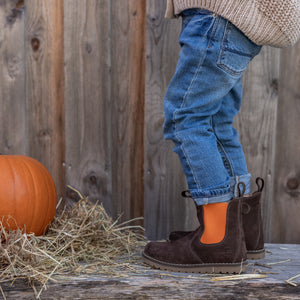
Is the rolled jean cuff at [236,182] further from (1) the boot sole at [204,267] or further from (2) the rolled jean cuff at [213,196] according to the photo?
(1) the boot sole at [204,267]

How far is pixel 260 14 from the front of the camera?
1.19 meters

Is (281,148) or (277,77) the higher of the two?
(277,77)

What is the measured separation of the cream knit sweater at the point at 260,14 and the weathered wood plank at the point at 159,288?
2.63ft

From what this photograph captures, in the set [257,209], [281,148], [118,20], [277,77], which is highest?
[118,20]

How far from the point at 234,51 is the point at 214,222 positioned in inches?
22.8

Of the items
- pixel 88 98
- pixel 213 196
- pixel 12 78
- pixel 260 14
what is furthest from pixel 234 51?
pixel 12 78

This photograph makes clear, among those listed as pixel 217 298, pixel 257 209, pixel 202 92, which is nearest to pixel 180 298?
pixel 217 298

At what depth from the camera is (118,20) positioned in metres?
2.00

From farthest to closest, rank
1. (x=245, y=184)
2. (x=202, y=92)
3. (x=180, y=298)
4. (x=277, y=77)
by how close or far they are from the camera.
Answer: (x=277, y=77) < (x=245, y=184) < (x=202, y=92) < (x=180, y=298)

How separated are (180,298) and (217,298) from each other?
4.3 inches

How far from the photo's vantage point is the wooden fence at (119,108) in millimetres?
1977

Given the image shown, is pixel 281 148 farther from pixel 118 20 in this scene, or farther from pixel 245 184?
pixel 118 20

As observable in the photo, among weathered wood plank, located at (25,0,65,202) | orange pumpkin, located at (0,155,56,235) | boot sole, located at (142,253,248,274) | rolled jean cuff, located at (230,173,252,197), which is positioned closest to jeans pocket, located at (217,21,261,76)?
rolled jean cuff, located at (230,173,252,197)

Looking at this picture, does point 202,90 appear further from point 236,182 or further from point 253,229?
point 253,229
